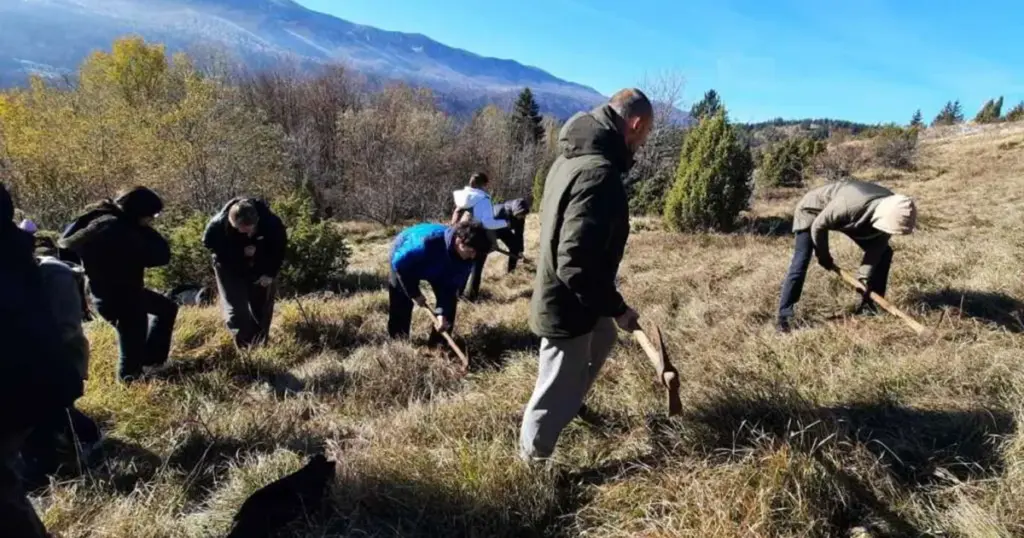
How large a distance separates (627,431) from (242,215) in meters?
3.33

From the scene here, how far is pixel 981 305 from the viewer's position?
4.45 metres

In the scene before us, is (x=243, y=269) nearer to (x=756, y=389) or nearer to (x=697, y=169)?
(x=756, y=389)

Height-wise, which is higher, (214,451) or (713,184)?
(713,184)

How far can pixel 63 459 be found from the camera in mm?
2850

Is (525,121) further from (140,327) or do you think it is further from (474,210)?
(140,327)

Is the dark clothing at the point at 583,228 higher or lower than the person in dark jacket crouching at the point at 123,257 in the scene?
higher

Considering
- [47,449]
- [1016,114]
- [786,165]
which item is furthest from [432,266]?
[1016,114]

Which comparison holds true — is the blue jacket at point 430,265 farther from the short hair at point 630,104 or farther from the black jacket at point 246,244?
the short hair at point 630,104

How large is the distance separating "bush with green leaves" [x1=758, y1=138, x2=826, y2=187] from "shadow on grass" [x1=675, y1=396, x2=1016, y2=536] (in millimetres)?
18350

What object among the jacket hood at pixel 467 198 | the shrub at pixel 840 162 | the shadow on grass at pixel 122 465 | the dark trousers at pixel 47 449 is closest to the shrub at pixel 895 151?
the shrub at pixel 840 162

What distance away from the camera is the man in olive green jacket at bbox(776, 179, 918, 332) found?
Answer: 4.07 m

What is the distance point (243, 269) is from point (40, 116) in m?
28.5

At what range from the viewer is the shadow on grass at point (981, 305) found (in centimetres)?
409

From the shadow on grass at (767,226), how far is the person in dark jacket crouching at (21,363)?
10717 millimetres
